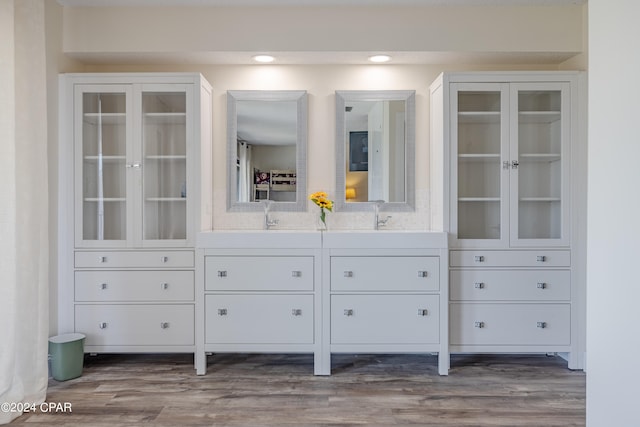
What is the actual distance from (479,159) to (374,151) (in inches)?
30.4

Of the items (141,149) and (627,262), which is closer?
(627,262)

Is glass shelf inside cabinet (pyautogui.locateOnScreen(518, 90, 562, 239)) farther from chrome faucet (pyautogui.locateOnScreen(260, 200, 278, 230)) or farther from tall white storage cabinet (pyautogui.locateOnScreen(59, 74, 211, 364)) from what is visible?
tall white storage cabinet (pyautogui.locateOnScreen(59, 74, 211, 364))

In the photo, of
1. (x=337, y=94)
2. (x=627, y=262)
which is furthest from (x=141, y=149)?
(x=627, y=262)

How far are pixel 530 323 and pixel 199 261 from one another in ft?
7.45

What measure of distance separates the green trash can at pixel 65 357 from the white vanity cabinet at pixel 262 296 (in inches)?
30.2

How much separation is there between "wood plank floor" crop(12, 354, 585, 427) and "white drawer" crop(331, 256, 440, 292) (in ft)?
1.93

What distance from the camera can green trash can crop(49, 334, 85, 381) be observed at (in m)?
2.82

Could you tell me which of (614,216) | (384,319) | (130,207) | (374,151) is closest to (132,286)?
(130,207)

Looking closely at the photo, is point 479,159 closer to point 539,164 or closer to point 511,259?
point 539,164

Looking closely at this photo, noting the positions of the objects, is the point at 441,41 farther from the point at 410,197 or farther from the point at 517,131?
the point at 410,197

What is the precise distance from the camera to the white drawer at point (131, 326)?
9.99 feet

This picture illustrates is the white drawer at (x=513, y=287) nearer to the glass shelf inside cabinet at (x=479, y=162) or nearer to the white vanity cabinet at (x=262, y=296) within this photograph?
the glass shelf inside cabinet at (x=479, y=162)

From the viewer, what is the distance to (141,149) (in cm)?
310

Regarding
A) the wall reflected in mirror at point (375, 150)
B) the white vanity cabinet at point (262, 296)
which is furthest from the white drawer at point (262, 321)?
the wall reflected in mirror at point (375, 150)
